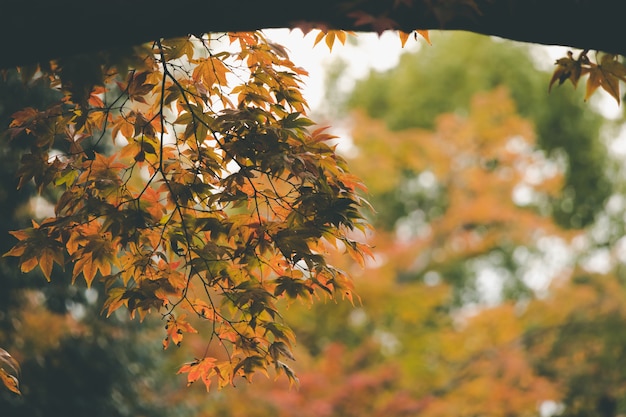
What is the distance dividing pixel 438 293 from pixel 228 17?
27.4 feet

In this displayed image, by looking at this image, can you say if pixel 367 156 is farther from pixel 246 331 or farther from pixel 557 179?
pixel 246 331

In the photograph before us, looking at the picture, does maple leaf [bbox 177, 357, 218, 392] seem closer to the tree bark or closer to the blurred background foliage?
the blurred background foliage

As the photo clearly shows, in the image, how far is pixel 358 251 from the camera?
2.32 meters

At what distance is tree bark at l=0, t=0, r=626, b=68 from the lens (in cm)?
149

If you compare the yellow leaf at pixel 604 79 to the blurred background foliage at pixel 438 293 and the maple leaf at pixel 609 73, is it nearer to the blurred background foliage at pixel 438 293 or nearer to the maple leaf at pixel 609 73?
the maple leaf at pixel 609 73

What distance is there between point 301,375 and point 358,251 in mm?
5963

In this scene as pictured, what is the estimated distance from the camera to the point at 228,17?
1550mm

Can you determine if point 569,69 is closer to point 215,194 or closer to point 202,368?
point 215,194

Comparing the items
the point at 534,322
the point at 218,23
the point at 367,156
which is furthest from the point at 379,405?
the point at 218,23

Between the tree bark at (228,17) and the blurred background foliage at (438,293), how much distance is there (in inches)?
91.8

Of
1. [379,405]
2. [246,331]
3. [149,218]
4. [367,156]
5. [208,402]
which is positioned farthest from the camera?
[367,156]

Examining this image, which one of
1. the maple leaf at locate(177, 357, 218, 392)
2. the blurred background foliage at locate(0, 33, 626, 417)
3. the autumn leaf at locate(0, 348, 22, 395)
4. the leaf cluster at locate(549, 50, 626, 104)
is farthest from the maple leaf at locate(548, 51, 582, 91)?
the blurred background foliage at locate(0, 33, 626, 417)

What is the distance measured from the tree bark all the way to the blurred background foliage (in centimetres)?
233

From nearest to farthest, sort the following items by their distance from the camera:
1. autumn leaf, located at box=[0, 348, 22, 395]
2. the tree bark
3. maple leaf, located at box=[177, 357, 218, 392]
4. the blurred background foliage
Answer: the tree bark → autumn leaf, located at box=[0, 348, 22, 395] → maple leaf, located at box=[177, 357, 218, 392] → the blurred background foliage
